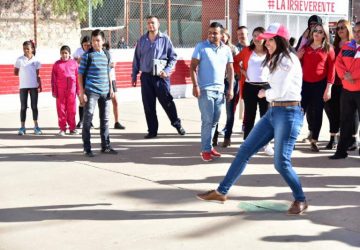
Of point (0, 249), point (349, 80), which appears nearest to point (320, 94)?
point (349, 80)

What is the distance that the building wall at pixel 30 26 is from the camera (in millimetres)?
15648

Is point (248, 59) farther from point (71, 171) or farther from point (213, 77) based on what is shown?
point (71, 171)

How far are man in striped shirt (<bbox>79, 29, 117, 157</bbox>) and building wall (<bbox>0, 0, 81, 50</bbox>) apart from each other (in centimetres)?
751

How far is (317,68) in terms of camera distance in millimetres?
8672

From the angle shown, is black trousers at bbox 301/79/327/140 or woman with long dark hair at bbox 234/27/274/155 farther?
black trousers at bbox 301/79/327/140

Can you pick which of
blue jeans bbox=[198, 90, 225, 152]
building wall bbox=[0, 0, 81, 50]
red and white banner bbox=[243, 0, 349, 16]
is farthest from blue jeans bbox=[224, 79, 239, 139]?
red and white banner bbox=[243, 0, 349, 16]

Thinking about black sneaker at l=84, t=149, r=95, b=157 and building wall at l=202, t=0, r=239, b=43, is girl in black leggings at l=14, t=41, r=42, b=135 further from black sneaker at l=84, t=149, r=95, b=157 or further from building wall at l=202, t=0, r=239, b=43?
building wall at l=202, t=0, r=239, b=43

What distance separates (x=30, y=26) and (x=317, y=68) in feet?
29.7

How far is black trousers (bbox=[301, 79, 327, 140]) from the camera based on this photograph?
8.80m

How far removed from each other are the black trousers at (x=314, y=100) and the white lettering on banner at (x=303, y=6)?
56.0 ft

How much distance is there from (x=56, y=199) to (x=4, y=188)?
0.78 meters

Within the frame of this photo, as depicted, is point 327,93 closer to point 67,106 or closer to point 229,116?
point 229,116

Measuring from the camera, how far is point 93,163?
26.7ft

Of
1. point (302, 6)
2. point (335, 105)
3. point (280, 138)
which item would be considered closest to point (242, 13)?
point (302, 6)
